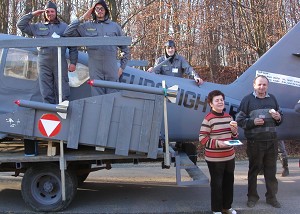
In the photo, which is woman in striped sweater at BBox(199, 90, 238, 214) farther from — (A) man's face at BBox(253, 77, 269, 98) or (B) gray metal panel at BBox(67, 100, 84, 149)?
(B) gray metal panel at BBox(67, 100, 84, 149)

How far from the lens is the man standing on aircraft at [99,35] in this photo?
595 centimetres

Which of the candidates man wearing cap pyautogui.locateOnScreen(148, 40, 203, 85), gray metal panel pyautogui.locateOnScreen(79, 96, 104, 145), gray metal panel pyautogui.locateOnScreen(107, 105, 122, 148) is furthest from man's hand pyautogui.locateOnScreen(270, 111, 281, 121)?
man wearing cap pyautogui.locateOnScreen(148, 40, 203, 85)

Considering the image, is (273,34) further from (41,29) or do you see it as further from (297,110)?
(41,29)

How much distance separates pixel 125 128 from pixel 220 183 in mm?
1448

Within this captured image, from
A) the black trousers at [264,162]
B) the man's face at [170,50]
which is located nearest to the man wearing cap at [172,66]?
the man's face at [170,50]

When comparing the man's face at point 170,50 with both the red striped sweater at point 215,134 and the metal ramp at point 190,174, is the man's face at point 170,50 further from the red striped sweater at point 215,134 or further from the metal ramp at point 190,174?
the red striped sweater at point 215,134

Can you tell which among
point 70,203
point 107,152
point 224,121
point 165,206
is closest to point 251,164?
point 224,121

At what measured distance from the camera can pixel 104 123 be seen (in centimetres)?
538

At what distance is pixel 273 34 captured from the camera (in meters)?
17.6

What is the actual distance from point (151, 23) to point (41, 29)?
13.0 meters

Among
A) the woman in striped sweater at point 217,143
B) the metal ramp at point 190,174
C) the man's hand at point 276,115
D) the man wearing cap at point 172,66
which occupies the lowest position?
the metal ramp at point 190,174

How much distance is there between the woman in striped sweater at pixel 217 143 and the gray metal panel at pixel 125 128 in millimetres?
948

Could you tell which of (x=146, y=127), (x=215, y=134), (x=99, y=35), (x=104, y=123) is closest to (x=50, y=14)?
(x=99, y=35)

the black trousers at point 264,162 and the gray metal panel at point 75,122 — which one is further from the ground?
the gray metal panel at point 75,122
